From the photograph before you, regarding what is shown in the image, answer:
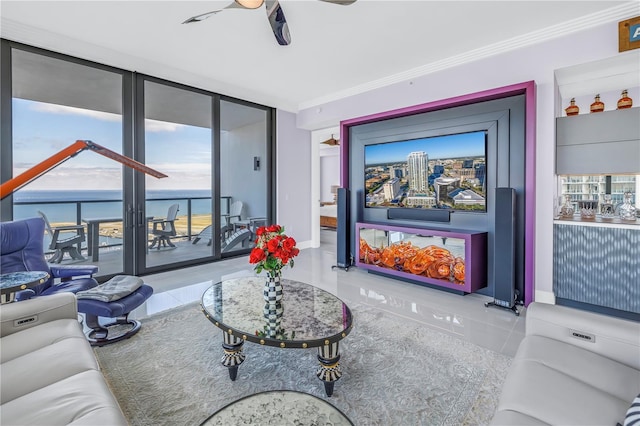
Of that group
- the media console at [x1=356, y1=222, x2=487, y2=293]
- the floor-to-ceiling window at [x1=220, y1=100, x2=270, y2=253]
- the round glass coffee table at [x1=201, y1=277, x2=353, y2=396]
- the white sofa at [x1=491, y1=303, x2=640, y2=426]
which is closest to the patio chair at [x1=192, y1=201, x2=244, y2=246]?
the floor-to-ceiling window at [x1=220, y1=100, x2=270, y2=253]

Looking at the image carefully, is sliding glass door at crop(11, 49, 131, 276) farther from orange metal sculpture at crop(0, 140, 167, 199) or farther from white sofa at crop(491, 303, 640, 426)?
white sofa at crop(491, 303, 640, 426)

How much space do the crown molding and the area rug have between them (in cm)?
328

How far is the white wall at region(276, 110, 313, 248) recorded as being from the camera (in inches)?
245

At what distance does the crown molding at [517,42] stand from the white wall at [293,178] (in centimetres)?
172

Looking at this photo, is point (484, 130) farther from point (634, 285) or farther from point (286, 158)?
point (286, 158)

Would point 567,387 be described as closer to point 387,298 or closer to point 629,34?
point 387,298

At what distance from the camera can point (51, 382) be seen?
1.36 m

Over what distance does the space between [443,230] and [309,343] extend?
2832 mm

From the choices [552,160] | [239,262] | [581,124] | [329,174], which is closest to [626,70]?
[581,124]

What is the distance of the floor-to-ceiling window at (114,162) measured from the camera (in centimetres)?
391

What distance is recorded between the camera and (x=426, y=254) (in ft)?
13.2

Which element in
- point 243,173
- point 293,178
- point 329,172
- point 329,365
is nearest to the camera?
point 329,365

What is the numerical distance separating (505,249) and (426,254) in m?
0.93

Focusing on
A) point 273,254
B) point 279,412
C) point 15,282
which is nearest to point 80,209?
point 15,282
